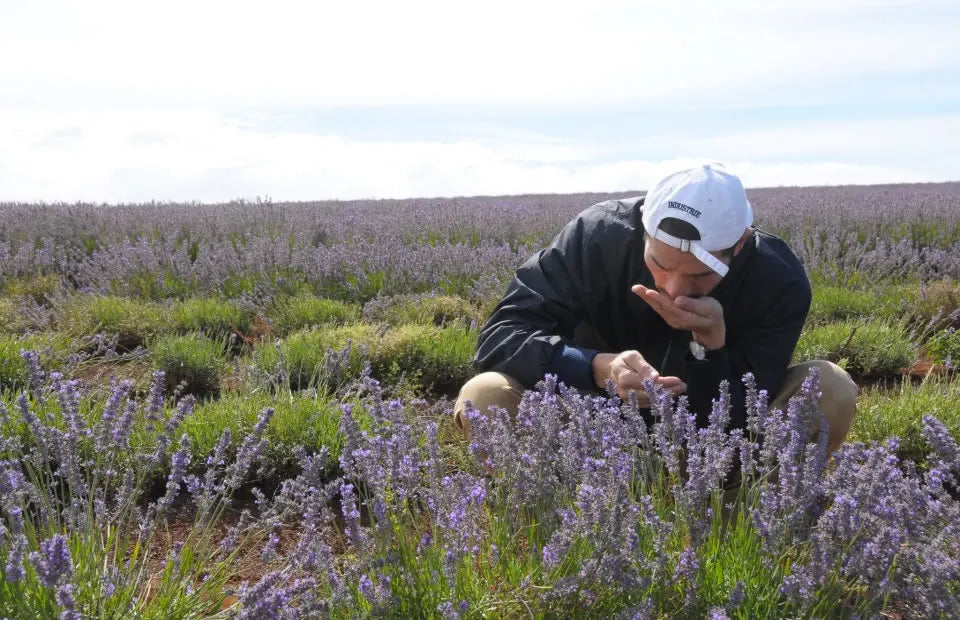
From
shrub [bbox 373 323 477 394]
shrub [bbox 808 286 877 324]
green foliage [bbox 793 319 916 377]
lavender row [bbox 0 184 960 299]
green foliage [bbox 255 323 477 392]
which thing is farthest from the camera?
lavender row [bbox 0 184 960 299]

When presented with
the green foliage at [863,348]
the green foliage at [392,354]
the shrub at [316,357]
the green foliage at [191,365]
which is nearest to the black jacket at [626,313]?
the shrub at [316,357]

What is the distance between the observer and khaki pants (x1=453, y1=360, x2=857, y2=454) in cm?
262

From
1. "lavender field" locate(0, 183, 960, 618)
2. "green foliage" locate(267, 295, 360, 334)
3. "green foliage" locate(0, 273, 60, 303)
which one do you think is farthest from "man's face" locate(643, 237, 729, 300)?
"green foliage" locate(0, 273, 60, 303)

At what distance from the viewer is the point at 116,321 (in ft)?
16.7

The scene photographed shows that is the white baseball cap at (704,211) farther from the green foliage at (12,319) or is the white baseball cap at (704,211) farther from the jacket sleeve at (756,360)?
the green foliage at (12,319)

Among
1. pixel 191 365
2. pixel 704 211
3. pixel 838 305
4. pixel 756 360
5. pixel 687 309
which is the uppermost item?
pixel 704 211

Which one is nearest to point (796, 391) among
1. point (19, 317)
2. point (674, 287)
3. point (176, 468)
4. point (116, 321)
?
point (674, 287)

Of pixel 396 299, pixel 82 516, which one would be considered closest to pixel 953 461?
pixel 82 516

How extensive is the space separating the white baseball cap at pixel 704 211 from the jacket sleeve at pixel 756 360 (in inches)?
15.0

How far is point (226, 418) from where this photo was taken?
3064 millimetres

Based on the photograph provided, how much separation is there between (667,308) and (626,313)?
0.58 meters

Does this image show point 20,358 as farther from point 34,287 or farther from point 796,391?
point 796,391

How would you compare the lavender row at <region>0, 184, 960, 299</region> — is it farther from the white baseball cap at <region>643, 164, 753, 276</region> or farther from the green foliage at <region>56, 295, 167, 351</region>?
the white baseball cap at <region>643, 164, 753, 276</region>

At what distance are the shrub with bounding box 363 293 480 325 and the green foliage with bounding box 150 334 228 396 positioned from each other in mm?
1232
